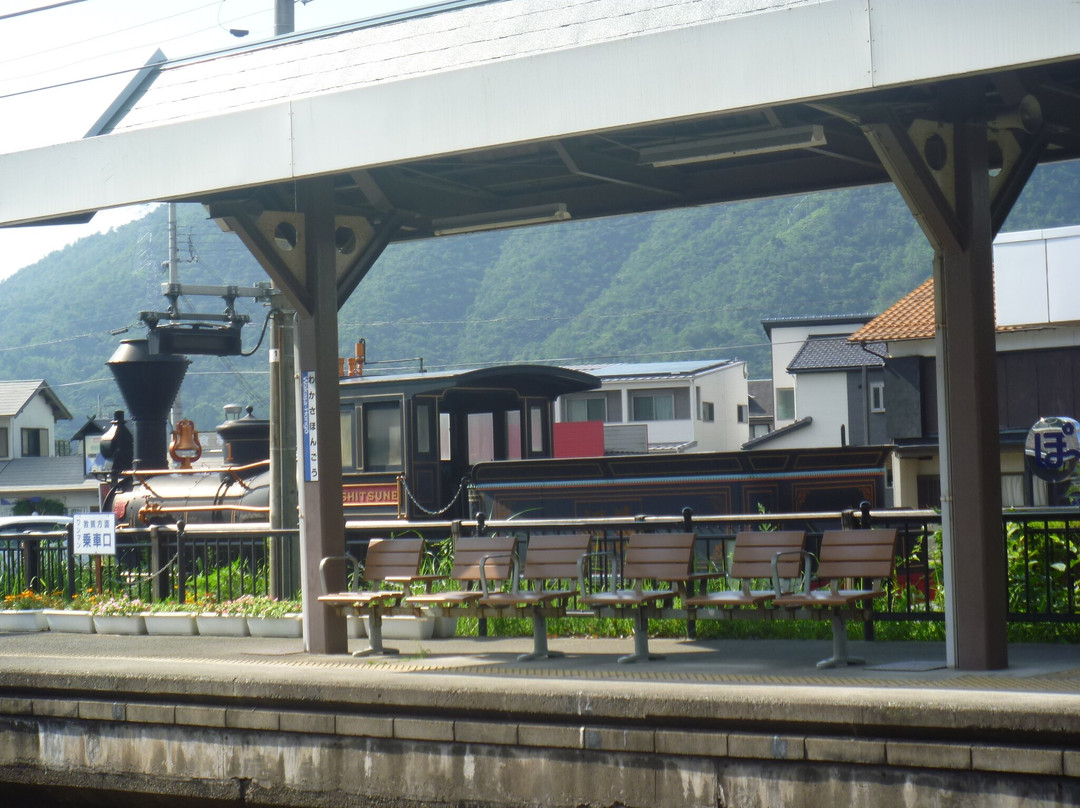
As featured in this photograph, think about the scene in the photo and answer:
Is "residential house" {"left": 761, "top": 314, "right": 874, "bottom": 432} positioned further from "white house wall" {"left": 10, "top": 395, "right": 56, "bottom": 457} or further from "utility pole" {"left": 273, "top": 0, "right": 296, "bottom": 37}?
"utility pole" {"left": 273, "top": 0, "right": 296, "bottom": 37}

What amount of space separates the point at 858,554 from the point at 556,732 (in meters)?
2.95

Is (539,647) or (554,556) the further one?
(554,556)

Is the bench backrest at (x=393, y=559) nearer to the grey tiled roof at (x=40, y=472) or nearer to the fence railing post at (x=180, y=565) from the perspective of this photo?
the fence railing post at (x=180, y=565)

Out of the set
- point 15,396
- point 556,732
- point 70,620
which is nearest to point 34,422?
point 15,396

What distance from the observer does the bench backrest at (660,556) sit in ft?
27.4

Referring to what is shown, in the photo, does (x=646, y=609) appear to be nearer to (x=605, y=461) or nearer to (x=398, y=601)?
(x=398, y=601)

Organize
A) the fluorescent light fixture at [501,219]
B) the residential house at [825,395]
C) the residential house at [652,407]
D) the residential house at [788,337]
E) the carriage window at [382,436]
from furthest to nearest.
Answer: the residential house at [788,337], the residential house at [652,407], the residential house at [825,395], the carriage window at [382,436], the fluorescent light fixture at [501,219]

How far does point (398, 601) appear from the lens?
9.04m

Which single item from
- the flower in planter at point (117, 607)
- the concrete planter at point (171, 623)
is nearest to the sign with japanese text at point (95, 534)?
the flower in planter at point (117, 607)

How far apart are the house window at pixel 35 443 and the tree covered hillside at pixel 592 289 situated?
18.8 metres

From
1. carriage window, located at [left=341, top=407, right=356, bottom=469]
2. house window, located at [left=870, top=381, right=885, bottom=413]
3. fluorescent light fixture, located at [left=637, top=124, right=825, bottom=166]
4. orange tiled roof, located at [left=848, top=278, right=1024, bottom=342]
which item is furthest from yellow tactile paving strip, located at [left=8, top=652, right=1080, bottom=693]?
house window, located at [left=870, top=381, right=885, bottom=413]

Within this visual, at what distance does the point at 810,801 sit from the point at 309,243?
5.47 m

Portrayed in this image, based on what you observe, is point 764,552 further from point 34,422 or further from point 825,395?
point 34,422

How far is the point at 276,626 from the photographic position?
10.9 meters
